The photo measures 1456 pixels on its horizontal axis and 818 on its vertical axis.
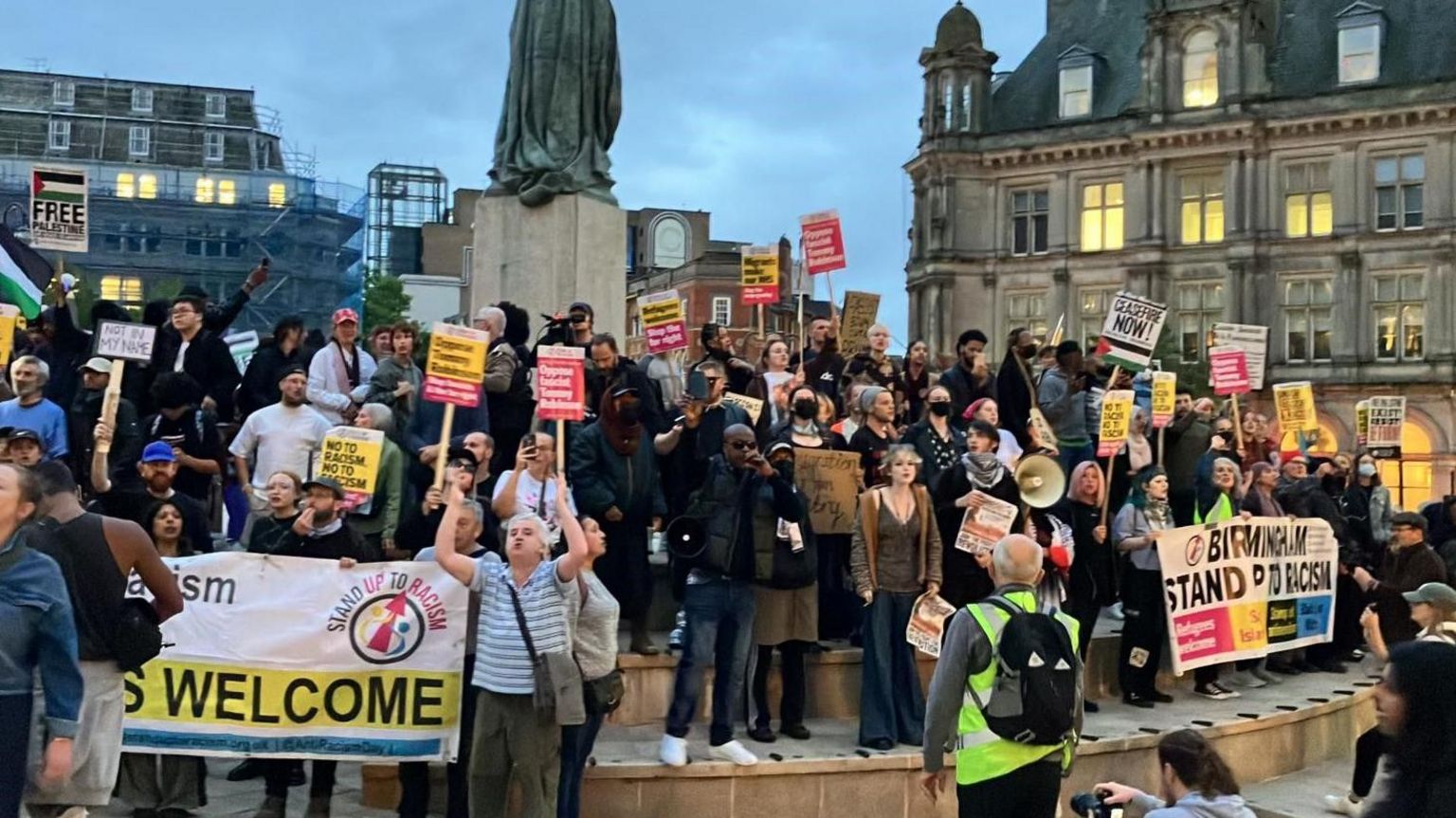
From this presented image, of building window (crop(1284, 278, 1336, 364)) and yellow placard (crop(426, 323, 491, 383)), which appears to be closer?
yellow placard (crop(426, 323, 491, 383))

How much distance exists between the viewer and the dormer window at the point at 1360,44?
1864 inches

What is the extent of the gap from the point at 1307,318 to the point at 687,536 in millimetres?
41728

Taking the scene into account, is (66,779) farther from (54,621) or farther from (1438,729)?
(1438,729)

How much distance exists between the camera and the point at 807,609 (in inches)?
424

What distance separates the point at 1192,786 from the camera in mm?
6105

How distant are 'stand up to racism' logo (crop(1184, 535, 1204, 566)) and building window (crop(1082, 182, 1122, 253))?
3862 cm

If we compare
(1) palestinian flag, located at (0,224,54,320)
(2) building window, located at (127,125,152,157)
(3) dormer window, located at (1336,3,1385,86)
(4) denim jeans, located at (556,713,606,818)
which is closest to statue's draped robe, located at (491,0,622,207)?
(1) palestinian flag, located at (0,224,54,320)

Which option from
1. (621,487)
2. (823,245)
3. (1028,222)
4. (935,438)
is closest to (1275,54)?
(1028,222)

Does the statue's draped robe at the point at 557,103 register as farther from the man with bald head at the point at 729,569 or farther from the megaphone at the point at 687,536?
the megaphone at the point at 687,536

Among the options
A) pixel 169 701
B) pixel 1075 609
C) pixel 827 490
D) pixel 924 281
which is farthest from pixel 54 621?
pixel 924 281

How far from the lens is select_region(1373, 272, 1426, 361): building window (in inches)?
1813

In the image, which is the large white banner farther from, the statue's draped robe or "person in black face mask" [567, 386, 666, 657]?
the statue's draped robe

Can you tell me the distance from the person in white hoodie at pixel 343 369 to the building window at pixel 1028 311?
134 feet

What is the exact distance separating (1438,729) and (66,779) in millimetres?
5004
